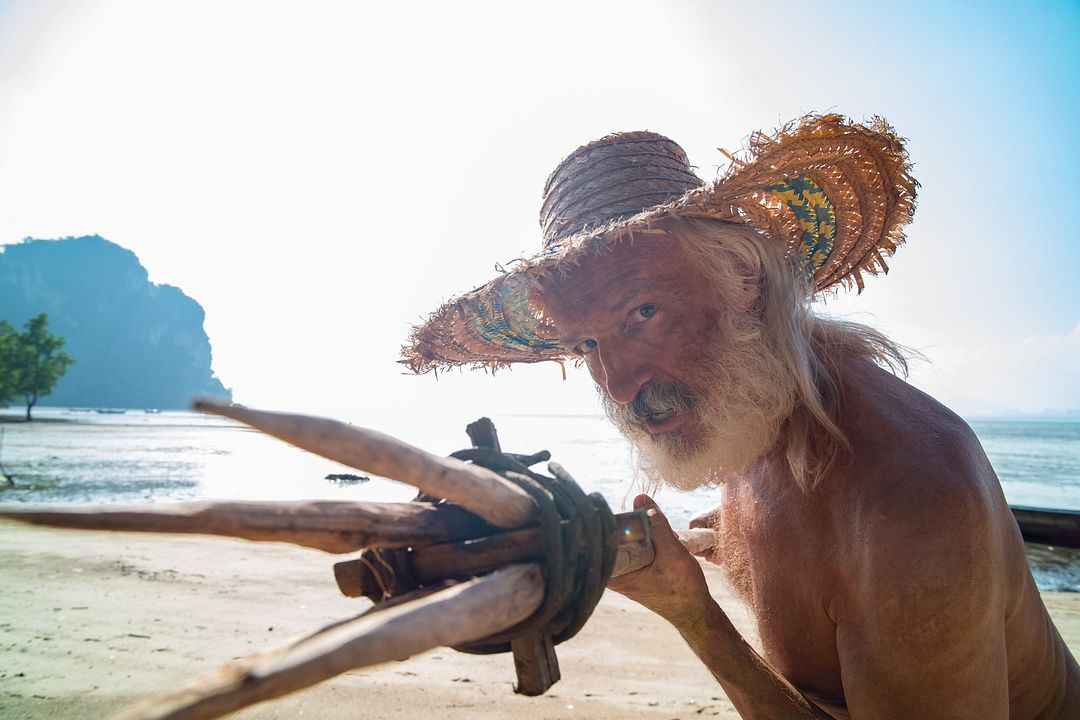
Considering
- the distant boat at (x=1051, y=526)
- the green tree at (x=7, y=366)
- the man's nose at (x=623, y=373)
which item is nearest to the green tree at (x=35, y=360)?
the green tree at (x=7, y=366)

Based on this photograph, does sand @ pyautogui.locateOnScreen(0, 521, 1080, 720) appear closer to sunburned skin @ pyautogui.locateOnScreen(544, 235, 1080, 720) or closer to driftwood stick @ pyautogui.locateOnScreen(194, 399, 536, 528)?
driftwood stick @ pyautogui.locateOnScreen(194, 399, 536, 528)

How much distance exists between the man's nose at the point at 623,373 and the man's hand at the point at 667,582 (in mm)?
512

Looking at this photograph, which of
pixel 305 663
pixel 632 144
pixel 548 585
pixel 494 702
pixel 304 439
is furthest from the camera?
pixel 494 702

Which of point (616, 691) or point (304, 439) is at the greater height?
point (304, 439)

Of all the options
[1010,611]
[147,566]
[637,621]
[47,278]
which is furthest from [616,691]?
[47,278]

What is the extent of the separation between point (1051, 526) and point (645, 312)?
42.0 ft

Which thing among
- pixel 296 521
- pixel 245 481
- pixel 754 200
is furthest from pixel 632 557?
pixel 245 481

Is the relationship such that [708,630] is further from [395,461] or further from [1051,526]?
[1051,526]

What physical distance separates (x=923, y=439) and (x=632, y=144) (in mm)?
1634

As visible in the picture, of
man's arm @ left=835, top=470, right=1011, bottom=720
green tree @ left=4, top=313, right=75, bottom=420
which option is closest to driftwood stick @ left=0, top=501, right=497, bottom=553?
man's arm @ left=835, top=470, right=1011, bottom=720

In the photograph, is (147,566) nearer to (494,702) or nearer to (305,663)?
(494,702)

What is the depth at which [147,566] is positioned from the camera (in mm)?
6180

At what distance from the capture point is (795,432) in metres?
1.93

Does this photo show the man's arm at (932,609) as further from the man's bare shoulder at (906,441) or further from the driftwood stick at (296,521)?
the driftwood stick at (296,521)
